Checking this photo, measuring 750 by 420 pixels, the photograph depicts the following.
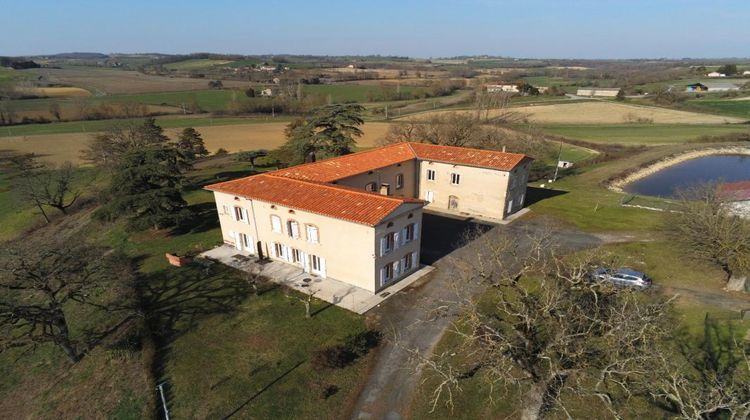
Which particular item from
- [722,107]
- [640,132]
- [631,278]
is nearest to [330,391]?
[631,278]

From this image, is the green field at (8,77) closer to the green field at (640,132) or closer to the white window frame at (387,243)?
the white window frame at (387,243)

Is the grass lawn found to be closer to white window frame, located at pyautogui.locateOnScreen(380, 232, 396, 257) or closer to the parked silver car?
white window frame, located at pyautogui.locateOnScreen(380, 232, 396, 257)

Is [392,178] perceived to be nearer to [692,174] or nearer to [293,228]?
[293,228]

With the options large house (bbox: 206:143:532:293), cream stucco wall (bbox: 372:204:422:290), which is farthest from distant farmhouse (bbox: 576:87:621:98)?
cream stucco wall (bbox: 372:204:422:290)

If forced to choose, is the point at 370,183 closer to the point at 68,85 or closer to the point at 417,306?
the point at 417,306

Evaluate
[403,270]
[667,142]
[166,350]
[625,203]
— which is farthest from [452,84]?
[166,350]

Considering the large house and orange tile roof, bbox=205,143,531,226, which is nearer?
the large house
